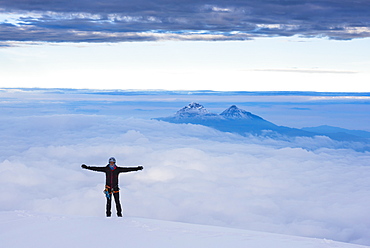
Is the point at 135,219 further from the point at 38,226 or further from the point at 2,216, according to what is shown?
the point at 2,216

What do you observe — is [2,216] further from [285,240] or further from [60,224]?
[285,240]

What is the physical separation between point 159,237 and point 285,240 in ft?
18.3

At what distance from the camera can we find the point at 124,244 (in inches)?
721

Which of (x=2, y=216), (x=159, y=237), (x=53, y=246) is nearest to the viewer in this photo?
(x=53, y=246)

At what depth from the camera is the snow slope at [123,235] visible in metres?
18.5

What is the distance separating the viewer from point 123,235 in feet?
63.5

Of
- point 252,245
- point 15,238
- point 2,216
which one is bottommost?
point 252,245

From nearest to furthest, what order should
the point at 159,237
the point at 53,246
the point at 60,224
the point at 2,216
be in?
the point at 53,246 < the point at 159,237 < the point at 60,224 < the point at 2,216

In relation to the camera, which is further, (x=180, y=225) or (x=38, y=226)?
(x=180, y=225)

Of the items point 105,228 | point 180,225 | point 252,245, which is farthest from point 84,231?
point 252,245

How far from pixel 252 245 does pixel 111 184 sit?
7282 millimetres

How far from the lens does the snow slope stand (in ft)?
60.7

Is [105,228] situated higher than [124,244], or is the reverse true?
[105,228]

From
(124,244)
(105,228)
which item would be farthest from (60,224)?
(124,244)
